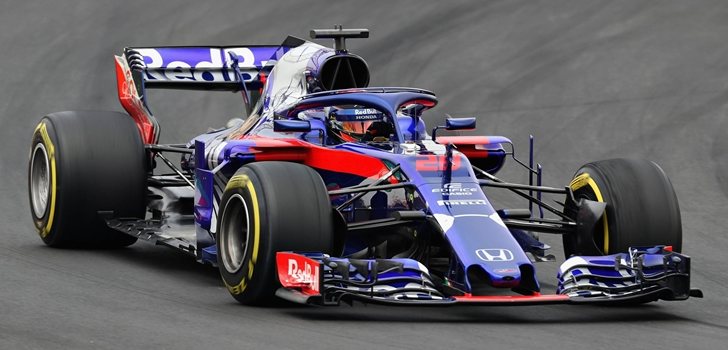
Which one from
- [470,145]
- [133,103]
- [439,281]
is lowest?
[439,281]

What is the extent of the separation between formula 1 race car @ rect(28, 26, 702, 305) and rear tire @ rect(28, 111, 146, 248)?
1 cm

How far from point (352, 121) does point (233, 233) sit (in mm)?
2091

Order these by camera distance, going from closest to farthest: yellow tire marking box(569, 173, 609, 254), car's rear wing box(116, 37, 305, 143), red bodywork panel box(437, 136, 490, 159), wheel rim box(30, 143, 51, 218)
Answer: yellow tire marking box(569, 173, 609, 254), red bodywork panel box(437, 136, 490, 159), wheel rim box(30, 143, 51, 218), car's rear wing box(116, 37, 305, 143)

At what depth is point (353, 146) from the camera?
1319 centimetres

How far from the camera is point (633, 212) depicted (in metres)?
12.6

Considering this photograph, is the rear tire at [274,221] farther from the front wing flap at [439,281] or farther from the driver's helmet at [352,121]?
the driver's helmet at [352,121]

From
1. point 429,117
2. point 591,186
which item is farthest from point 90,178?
point 429,117

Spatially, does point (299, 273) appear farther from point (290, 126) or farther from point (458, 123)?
point (458, 123)

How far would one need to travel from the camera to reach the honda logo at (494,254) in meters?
11.4

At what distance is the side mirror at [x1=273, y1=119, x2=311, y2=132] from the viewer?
13.3 m

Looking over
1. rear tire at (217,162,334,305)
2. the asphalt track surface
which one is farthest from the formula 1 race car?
the asphalt track surface

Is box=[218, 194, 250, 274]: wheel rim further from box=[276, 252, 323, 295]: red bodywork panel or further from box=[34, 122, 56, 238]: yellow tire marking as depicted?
box=[34, 122, 56, 238]: yellow tire marking

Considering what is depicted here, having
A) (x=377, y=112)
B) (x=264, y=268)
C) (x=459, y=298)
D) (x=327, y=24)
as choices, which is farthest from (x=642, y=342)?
(x=327, y=24)

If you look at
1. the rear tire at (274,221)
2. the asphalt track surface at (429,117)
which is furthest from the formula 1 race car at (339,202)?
the asphalt track surface at (429,117)
